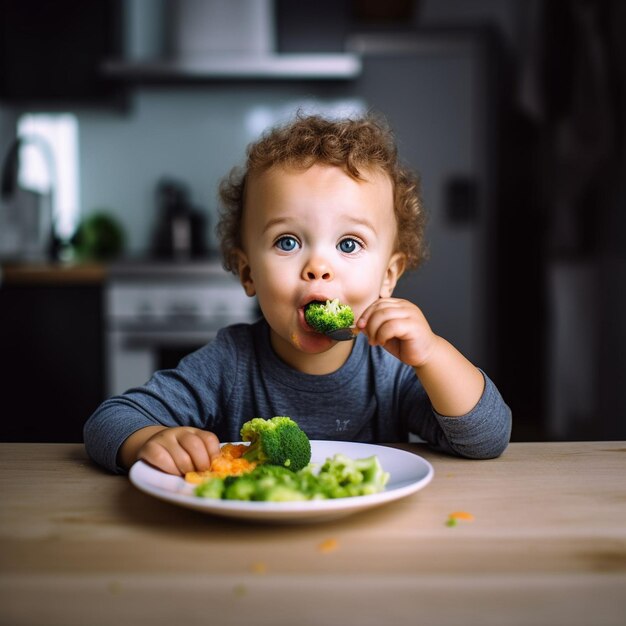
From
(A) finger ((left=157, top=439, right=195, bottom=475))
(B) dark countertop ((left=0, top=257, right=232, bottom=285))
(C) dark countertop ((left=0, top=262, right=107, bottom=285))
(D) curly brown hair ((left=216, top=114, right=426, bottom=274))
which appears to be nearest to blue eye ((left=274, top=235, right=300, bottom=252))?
(D) curly brown hair ((left=216, top=114, right=426, bottom=274))

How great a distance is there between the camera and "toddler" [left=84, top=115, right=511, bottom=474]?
3.06 feet

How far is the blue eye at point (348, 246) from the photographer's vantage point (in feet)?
3.44

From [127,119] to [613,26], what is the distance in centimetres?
214

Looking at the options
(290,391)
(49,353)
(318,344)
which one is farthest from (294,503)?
(49,353)

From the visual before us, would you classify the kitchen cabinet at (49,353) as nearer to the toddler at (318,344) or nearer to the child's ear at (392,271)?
the toddler at (318,344)

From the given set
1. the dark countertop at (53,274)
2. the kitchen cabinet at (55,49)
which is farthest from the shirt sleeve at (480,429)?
the kitchen cabinet at (55,49)

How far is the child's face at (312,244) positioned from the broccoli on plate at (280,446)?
0.24 metres

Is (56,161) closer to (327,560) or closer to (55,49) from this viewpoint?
(55,49)

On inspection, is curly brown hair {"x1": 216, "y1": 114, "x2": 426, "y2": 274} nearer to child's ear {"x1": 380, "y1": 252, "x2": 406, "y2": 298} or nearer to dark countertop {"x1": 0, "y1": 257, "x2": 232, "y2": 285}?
child's ear {"x1": 380, "y1": 252, "x2": 406, "y2": 298}

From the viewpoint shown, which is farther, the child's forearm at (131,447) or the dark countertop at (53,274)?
the dark countertop at (53,274)

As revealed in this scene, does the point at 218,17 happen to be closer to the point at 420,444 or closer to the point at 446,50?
the point at 446,50

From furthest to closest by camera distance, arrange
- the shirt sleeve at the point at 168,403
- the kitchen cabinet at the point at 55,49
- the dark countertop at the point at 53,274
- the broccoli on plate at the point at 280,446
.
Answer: the kitchen cabinet at the point at 55,49
the dark countertop at the point at 53,274
the shirt sleeve at the point at 168,403
the broccoli on plate at the point at 280,446

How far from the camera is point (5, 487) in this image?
0.80 metres

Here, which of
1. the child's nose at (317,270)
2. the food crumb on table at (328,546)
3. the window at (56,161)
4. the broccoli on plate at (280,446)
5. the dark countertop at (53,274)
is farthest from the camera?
the window at (56,161)
